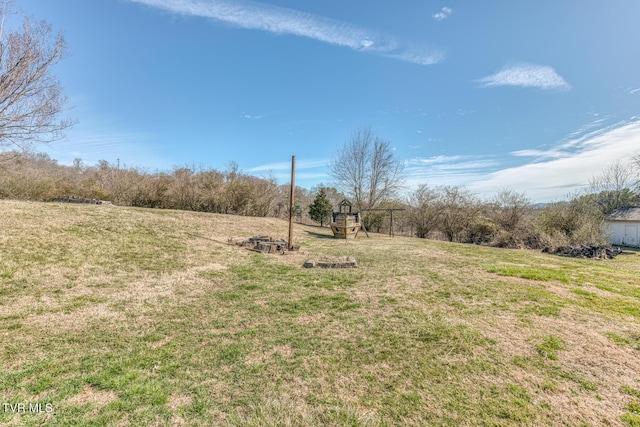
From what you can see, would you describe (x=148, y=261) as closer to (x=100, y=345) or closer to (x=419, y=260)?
(x=100, y=345)

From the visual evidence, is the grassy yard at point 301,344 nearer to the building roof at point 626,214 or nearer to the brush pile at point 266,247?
the brush pile at point 266,247

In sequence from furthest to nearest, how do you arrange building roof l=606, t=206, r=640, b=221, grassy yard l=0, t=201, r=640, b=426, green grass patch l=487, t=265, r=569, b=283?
building roof l=606, t=206, r=640, b=221 → green grass patch l=487, t=265, r=569, b=283 → grassy yard l=0, t=201, r=640, b=426

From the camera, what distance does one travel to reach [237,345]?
292cm

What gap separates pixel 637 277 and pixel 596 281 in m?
1.61

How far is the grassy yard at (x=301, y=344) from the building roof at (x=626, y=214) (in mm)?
19398

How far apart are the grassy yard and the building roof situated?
19398mm

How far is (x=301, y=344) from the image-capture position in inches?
117

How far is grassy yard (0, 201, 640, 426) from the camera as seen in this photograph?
6.52ft

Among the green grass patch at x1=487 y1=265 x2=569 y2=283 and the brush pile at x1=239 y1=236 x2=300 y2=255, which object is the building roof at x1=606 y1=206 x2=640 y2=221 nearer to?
the green grass patch at x1=487 y1=265 x2=569 y2=283

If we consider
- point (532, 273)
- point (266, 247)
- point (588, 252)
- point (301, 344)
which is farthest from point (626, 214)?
point (301, 344)

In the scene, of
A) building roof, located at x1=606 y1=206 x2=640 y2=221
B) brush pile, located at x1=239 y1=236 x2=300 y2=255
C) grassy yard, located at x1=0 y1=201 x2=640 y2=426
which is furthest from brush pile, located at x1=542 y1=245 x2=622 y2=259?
building roof, located at x1=606 y1=206 x2=640 y2=221

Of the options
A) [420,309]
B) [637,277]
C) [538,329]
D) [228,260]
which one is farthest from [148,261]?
[637,277]

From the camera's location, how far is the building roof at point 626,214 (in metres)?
→ 18.3

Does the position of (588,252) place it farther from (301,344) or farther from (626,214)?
(626,214)
